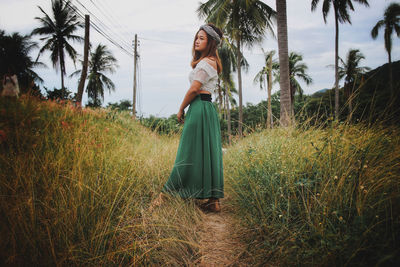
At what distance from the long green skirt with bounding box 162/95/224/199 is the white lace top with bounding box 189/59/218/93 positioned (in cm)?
18

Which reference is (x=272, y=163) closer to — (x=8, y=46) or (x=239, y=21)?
(x=8, y=46)

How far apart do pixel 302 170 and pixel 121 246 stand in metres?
1.65

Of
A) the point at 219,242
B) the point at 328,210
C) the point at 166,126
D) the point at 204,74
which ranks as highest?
the point at 204,74

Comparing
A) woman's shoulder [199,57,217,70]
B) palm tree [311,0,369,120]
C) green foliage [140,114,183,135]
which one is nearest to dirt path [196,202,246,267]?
woman's shoulder [199,57,217,70]

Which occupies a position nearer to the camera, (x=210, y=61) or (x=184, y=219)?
(x=184, y=219)

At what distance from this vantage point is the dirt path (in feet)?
4.51

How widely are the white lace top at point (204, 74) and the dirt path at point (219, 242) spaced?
4.80 feet

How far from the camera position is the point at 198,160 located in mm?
2086

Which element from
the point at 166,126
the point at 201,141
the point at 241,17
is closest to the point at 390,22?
the point at 241,17

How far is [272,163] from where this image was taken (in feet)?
7.08

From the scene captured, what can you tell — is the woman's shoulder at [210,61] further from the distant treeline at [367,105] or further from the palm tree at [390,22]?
the palm tree at [390,22]

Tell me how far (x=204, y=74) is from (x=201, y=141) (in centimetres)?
73

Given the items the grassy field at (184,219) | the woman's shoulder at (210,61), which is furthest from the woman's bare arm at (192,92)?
the grassy field at (184,219)

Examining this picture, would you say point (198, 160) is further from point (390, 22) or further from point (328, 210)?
point (390, 22)
